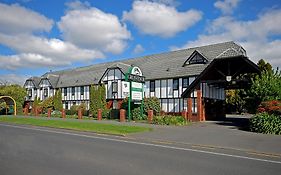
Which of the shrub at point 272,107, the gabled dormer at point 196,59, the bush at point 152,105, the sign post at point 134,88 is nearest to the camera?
the shrub at point 272,107

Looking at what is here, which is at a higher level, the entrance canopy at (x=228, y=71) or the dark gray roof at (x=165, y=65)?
the dark gray roof at (x=165, y=65)

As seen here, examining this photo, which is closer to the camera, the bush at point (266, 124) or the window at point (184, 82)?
the bush at point (266, 124)

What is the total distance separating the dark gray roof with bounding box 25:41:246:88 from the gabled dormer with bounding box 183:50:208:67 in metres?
0.39

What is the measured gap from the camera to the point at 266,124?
16891 millimetres

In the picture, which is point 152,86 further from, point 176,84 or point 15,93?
point 15,93

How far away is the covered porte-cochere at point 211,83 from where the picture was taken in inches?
1071

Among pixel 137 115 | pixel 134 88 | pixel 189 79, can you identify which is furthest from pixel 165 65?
pixel 137 115

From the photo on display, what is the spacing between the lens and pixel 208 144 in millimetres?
12250

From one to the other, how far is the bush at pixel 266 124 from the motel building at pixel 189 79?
336 inches

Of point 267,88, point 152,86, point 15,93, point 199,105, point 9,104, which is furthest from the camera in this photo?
point 15,93

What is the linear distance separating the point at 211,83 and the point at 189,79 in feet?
8.93

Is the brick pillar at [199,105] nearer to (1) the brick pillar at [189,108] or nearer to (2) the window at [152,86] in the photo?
(1) the brick pillar at [189,108]

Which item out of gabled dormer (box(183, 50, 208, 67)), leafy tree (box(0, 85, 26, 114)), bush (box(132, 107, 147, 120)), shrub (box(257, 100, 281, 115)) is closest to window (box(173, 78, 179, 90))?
gabled dormer (box(183, 50, 208, 67))

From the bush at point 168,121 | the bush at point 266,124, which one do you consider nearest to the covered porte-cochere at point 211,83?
→ the bush at point 168,121
